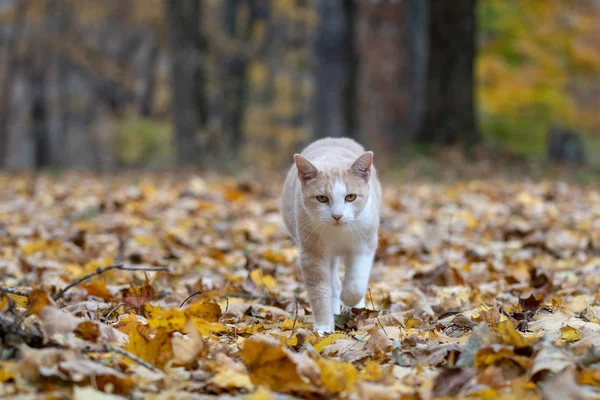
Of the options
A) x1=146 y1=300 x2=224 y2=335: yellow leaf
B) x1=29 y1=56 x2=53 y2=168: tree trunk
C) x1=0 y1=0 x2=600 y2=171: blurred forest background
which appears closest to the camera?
x1=146 y1=300 x2=224 y2=335: yellow leaf

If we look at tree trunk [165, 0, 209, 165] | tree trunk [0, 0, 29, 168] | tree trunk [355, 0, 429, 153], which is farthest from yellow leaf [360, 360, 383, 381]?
tree trunk [0, 0, 29, 168]

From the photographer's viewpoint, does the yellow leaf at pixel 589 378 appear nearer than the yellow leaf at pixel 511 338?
Yes

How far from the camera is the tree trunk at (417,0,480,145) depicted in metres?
15.1

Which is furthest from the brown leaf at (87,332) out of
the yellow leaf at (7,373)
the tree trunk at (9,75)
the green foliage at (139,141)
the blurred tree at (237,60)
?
Result: the green foliage at (139,141)

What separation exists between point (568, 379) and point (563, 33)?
15.8 m

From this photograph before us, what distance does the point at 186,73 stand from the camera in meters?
17.4

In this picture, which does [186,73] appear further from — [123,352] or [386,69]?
[123,352]

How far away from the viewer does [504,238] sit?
670 cm

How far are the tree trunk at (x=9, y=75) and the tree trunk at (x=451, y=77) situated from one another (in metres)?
12.0

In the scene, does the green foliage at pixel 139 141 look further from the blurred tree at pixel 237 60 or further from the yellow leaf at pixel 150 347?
the yellow leaf at pixel 150 347

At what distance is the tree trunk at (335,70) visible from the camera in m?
15.6

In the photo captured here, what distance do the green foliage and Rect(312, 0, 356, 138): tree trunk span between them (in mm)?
14297

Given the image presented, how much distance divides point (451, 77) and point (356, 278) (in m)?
11.7

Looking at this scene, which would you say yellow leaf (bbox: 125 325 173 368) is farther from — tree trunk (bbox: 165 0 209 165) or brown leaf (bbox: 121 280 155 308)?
tree trunk (bbox: 165 0 209 165)
